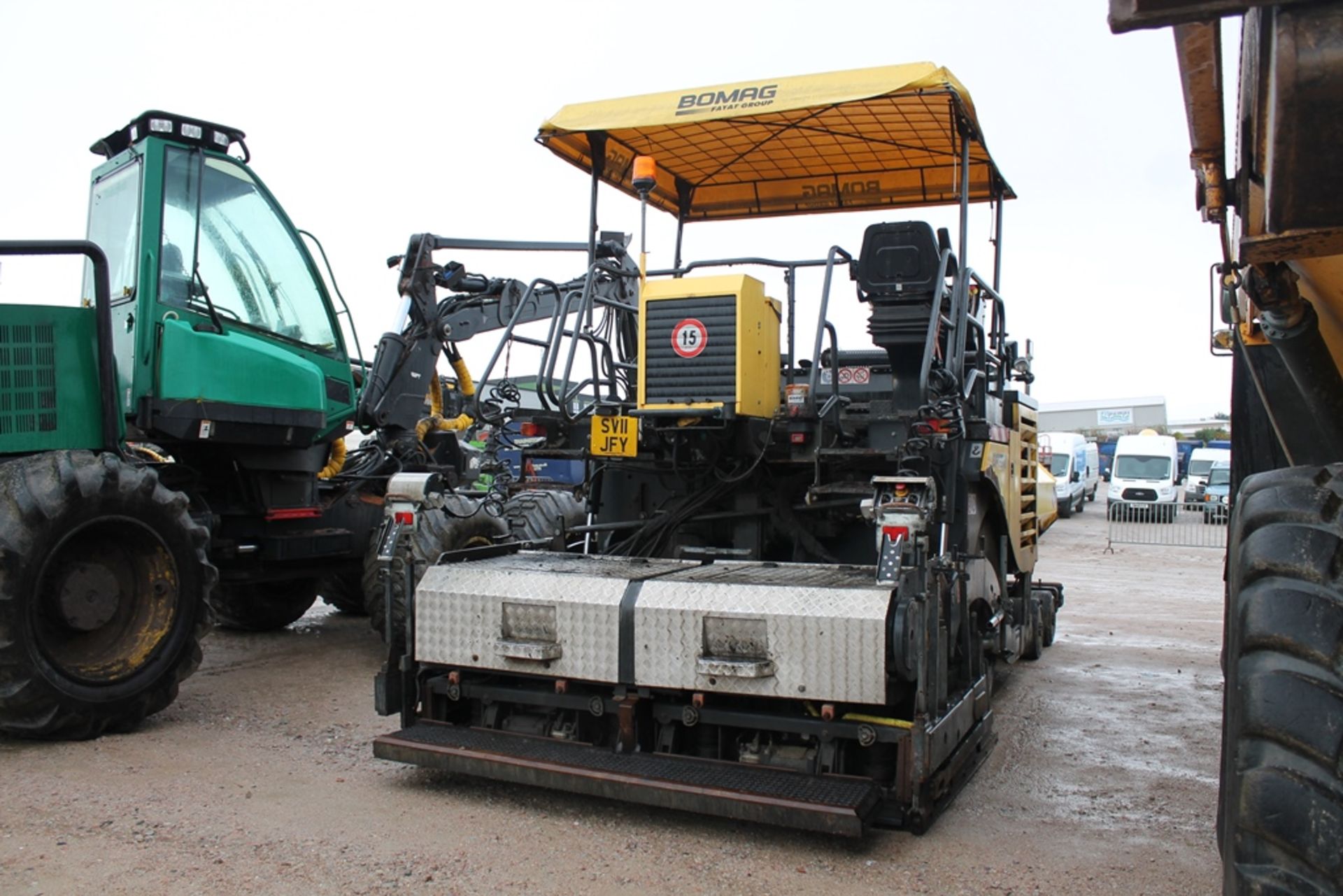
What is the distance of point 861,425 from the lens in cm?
585

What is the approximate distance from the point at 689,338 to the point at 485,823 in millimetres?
2625

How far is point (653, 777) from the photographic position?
4449mm

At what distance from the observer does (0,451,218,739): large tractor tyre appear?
5.48 m

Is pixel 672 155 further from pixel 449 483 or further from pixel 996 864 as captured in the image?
pixel 996 864

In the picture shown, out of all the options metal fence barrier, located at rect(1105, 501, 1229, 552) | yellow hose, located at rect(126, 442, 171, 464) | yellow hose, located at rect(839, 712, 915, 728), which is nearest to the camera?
yellow hose, located at rect(839, 712, 915, 728)

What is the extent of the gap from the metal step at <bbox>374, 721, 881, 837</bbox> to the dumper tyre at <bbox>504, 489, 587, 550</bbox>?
2.89 metres

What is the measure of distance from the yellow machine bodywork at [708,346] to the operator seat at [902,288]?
586 mm

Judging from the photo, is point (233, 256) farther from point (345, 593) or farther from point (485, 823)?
point (485, 823)

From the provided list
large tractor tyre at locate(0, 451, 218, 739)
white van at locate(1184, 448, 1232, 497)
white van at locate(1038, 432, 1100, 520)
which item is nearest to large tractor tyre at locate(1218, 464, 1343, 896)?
large tractor tyre at locate(0, 451, 218, 739)

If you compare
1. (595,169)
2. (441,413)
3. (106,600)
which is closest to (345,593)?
(441,413)

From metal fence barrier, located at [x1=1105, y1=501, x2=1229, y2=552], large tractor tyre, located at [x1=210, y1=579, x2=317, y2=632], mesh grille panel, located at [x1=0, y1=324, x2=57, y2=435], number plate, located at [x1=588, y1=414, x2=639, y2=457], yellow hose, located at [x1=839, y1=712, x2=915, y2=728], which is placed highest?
mesh grille panel, located at [x1=0, y1=324, x2=57, y2=435]

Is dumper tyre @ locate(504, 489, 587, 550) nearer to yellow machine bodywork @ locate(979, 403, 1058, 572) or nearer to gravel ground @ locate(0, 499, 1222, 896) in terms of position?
gravel ground @ locate(0, 499, 1222, 896)

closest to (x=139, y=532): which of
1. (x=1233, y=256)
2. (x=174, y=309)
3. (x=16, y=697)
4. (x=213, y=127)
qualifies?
(x=16, y=697)

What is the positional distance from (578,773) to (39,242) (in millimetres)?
4157
